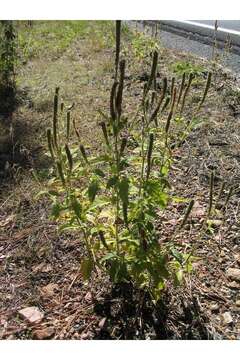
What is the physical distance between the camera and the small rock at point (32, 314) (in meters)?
2.28

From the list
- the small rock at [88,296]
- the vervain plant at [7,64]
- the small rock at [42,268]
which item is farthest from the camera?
the vervain plant at [7,64]

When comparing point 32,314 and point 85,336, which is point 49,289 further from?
point 85,336

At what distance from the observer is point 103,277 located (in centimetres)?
247

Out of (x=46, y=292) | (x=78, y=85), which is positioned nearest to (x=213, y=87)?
(x=78, y=85)

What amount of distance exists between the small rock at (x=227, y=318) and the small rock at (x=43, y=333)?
817mm

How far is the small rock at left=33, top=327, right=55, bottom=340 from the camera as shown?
219cm

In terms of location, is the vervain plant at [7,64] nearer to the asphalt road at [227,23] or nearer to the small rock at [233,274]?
the small rock at [233,274]

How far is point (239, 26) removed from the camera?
775 cm

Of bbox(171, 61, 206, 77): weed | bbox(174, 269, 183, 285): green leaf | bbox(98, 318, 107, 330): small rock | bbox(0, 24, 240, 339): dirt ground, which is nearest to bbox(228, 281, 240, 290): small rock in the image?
bbox(0, 24, 240, 339): dirt ground

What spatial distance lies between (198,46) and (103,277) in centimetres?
541

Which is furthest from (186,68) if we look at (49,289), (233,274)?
(49,289)

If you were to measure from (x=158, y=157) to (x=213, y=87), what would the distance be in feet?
8.81

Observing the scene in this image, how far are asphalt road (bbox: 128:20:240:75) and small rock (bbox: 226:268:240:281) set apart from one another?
3.07 m

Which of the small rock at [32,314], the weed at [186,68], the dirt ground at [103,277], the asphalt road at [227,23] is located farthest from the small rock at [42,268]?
the asphalt road at [227,23]
